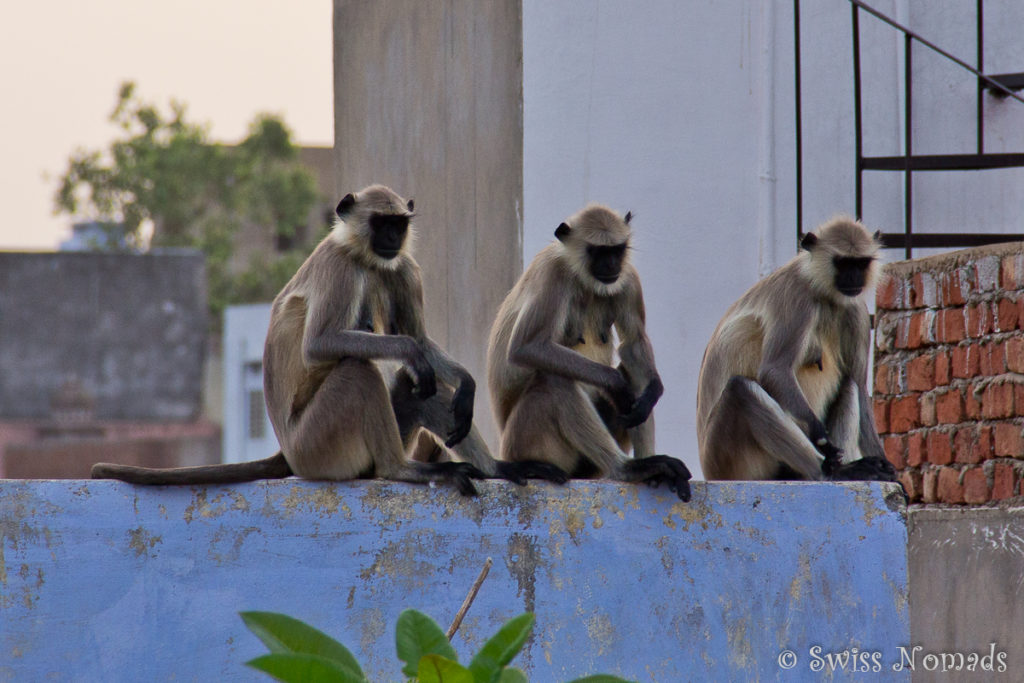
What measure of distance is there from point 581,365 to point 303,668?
2766mm

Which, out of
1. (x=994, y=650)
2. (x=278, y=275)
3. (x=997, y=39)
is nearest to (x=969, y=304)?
(x=994, y=650)

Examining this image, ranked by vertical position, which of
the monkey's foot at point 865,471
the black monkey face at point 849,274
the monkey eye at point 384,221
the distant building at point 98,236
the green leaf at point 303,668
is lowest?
the monkey's foot at point 865,471

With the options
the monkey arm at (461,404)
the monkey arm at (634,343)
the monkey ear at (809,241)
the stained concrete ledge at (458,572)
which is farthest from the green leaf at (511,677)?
the monkey ear at (809,241)

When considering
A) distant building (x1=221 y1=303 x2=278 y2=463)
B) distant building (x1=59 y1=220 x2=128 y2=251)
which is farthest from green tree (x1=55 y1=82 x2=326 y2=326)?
distant building (x1=221 y1=303 x2=278 y2=463)

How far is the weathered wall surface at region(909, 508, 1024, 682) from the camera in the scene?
4531mm

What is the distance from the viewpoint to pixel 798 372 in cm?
472

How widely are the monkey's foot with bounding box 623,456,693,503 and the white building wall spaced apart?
198 cm

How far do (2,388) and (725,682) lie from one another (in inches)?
1066

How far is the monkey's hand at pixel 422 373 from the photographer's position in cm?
405

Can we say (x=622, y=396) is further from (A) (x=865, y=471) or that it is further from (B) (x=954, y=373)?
(B) (x=954, y=373)

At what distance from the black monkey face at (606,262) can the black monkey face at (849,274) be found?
760 mm

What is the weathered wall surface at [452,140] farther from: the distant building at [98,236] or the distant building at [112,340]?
the distant building at [98,236]

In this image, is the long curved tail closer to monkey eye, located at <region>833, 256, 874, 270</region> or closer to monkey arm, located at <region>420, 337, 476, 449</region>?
monkey arm, located at <region>420, 337, 476, 449</region>

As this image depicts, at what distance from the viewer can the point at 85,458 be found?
26641 millimetres
